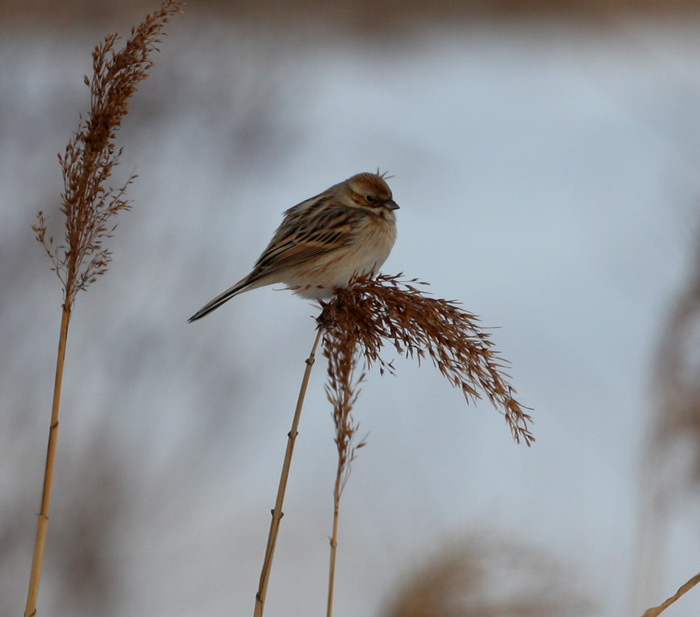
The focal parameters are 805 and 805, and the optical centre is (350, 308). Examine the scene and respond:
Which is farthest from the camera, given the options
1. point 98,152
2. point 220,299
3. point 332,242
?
point 332,242

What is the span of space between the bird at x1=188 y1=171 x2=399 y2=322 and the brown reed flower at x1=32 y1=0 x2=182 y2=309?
72.8 inches

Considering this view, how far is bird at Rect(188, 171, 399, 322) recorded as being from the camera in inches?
142

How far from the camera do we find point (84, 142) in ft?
4.94

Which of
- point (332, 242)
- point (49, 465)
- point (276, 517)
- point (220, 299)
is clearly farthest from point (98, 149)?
point (332, 242)

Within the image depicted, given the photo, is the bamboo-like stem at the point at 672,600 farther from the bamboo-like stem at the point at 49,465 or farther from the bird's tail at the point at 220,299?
the bird's tail at the point at 220,299

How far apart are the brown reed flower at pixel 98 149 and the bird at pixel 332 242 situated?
185 centimetres

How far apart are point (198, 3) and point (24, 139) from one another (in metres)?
1.42

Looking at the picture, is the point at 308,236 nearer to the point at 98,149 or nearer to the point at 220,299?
the point at 220,299

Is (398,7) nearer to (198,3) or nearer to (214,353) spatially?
(198,3)

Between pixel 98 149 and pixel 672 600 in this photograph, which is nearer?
pixel 672 600

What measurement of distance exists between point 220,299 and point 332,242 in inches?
30.4

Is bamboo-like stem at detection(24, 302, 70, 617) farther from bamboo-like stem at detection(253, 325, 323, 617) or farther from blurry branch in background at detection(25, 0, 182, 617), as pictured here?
bamboo-like stem at detection(253, 325, 323, 617)

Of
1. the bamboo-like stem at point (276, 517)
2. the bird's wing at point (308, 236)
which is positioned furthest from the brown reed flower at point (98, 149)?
the bird's wing at point (308, 236)

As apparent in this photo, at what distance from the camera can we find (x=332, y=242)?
3693mm
